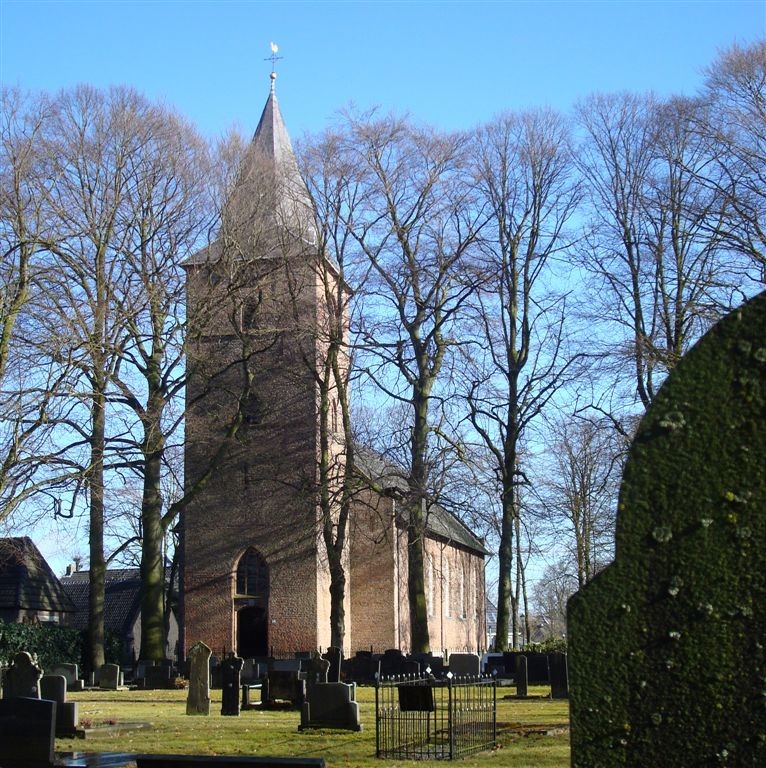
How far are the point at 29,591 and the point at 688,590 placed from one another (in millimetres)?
40238

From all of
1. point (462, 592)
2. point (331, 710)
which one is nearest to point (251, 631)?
point (462, 592)

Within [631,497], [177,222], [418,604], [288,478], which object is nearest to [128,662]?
[288,478]

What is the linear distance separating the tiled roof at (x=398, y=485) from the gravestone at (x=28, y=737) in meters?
21.3

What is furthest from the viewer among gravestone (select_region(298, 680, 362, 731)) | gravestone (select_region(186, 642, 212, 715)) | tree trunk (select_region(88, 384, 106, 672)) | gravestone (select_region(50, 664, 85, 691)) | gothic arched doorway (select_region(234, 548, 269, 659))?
gothic arched doorway (select_region(234, 548, 269, 659))

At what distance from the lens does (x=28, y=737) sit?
9.62 metres

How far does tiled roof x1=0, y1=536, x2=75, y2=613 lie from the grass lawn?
19.9 m

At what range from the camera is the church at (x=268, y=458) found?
109ft

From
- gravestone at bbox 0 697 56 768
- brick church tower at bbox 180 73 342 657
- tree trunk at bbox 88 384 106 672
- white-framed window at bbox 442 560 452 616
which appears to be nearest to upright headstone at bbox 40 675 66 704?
gravestone at bbox 0 697 56 768

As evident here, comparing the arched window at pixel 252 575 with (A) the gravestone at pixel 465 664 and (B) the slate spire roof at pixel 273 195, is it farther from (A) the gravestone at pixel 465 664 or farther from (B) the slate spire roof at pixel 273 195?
(A) the gravestone at pixel 465 664

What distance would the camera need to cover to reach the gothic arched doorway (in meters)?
39.5

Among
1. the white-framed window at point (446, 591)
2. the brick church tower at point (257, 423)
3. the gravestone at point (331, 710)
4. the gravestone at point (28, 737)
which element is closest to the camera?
the gravestone at point (28, 737)

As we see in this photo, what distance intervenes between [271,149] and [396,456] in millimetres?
16374

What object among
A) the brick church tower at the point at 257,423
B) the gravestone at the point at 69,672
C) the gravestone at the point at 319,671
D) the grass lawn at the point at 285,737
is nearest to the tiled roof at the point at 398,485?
the brick church tower at the point at 257,423

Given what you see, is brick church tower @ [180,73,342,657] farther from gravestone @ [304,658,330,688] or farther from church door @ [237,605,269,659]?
gravestone @ [304,658,330,688]
